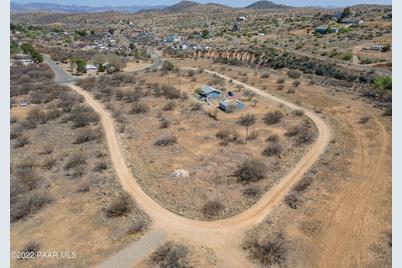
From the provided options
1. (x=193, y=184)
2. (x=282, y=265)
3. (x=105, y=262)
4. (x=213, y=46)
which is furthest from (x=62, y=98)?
(x=213, y=46)

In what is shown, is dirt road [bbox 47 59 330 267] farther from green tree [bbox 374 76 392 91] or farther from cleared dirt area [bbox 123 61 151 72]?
cleared dirt area [bbox 123 61 151 72]

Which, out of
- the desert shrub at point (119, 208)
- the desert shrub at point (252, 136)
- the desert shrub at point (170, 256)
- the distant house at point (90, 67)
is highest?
the distant house at point (90, 67)

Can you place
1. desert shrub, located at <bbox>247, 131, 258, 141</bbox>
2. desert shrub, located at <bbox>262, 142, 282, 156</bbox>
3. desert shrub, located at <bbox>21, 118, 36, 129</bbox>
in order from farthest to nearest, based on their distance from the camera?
desert shrub, located at <bbox>21, 118, 36, 129</bbox> < desert shrub, located at <bbox>247, 131, 258, 141</bbox> < desert shrub, located at <bbox>262, 142, 282, 156</bbox>

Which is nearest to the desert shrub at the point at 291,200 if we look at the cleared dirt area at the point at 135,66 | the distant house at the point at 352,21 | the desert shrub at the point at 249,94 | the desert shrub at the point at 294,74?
the desert shrub at the point at 249,94

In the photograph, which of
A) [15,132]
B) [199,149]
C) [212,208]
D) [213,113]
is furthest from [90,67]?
[212,208]

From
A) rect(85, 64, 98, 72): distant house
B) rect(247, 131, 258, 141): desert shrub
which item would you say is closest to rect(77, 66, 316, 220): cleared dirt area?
rect(247, 131, 258, 141): desert shrub

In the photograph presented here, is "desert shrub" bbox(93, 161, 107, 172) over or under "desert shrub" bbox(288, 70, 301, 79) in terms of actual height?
under

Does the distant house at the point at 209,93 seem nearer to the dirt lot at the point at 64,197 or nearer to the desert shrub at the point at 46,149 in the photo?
the dirt lot at the point at 64,197

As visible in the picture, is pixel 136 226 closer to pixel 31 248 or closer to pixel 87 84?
pixel 31 248
